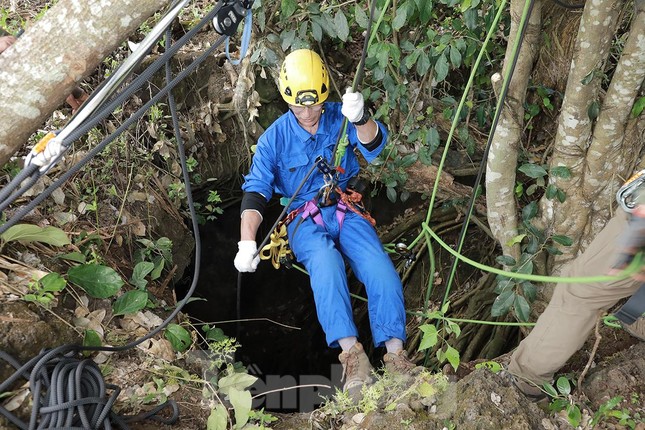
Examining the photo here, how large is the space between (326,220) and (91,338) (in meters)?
1.48

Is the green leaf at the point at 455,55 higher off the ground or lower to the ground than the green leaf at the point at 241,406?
higher

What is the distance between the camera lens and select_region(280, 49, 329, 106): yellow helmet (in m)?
3.36

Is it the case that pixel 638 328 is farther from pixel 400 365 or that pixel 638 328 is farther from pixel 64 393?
pixel 64 393

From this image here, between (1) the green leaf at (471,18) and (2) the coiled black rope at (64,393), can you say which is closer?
(2) the coiled black rope at (64,393)

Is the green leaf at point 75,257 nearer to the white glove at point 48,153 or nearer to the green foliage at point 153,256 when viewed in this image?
the green foliage at point 153,256

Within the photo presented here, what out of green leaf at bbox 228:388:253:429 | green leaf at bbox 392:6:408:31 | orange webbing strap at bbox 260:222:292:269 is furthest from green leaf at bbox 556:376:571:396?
green leaf at bbox 392:6:408:31

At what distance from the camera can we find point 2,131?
221 cm

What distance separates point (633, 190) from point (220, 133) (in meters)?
3.15

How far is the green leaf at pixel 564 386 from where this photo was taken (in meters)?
2.73

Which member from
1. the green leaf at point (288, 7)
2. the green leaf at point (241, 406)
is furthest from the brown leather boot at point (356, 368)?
the green leaf at point (288, 7)

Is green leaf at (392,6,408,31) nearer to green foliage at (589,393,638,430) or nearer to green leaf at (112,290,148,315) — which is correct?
green leaf at (112,290,148,315)

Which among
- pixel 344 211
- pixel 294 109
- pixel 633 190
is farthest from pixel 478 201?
pixel 633 190

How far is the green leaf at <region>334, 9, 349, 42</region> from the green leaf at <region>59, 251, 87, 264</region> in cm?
199

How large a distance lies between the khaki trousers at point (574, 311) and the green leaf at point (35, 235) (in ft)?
7.69
